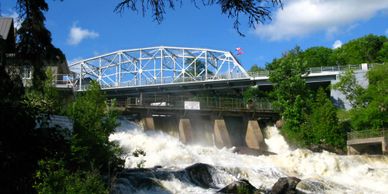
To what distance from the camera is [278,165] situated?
3616 centimetres

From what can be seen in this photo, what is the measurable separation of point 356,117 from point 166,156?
884 inches

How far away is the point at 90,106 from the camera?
2497cm

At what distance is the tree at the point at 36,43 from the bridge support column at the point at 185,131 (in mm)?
40324

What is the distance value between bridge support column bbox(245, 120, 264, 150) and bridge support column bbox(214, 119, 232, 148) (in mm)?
2405

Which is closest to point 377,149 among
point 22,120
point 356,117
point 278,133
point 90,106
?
point 356,117

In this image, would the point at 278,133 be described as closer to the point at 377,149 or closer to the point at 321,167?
the point at 377,149

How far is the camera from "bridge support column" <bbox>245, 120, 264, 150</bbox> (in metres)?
52.4

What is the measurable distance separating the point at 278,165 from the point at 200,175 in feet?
34.0

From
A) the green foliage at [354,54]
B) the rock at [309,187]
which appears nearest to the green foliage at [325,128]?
the rock at [309,187]

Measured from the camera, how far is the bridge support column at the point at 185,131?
48.4 metres

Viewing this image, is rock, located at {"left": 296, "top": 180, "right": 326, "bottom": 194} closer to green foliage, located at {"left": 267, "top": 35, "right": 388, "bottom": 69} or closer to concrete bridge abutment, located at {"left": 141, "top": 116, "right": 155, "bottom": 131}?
concrete bridge abutment, located at {"left": 141, "top": 116, "right": 155, "bottom": 131}

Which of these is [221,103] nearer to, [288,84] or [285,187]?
[288,84]

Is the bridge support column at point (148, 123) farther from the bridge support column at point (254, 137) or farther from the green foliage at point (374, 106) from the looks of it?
the green foliage at point (374, 106)

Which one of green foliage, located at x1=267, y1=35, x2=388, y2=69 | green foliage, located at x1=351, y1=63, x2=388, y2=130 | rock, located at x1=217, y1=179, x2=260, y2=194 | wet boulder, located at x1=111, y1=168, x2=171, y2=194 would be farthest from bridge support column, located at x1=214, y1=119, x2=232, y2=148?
green foliage, located at x1=267, y1=35, x2=388, y2=69
